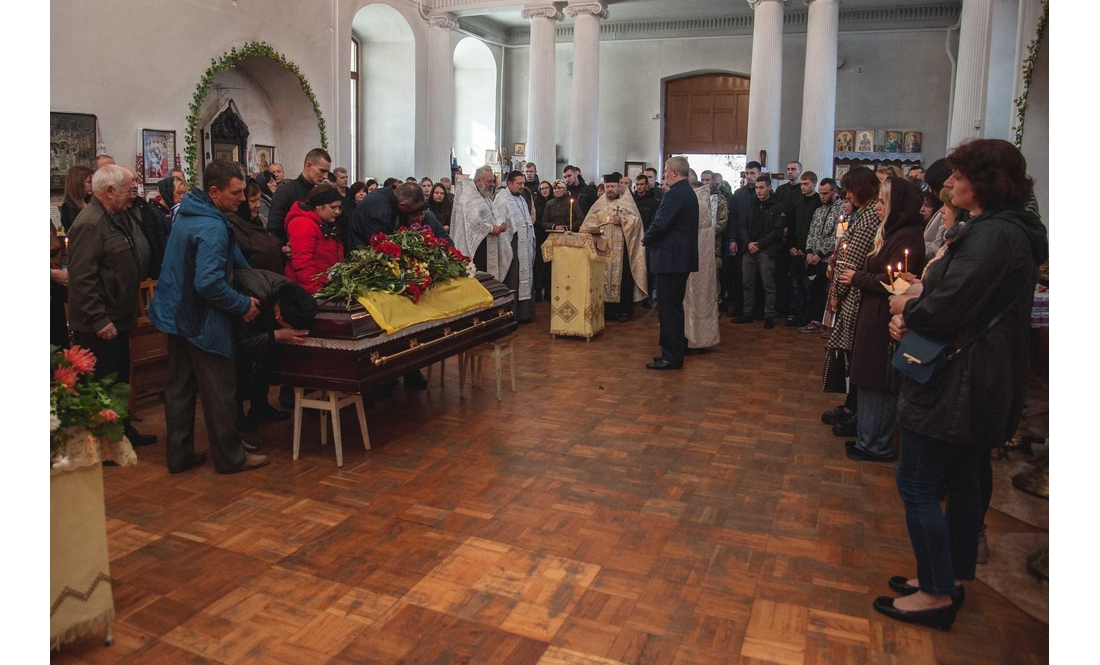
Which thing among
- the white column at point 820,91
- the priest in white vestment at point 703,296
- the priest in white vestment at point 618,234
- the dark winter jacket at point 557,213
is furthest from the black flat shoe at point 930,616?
the white column at point 820,91

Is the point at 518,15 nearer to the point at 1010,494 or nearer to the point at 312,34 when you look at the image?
the point at 312,34

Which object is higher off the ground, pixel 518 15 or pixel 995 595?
pixel 518 15

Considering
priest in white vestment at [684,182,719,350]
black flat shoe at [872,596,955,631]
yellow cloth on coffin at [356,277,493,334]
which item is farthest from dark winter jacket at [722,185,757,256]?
black flat shoe at [872,596,955,631]

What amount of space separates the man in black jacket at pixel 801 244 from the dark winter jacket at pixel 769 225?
0.13 metres

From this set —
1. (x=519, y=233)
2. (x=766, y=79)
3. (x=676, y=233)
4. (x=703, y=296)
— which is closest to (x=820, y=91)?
(x=766, y=79)

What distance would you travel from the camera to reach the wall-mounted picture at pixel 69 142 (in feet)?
30.9

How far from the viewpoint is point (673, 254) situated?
758 centimetres

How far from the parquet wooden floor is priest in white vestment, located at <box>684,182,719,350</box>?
2.30 m

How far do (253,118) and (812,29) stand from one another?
9.32 metres

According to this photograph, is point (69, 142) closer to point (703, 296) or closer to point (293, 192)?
point (293, 192)

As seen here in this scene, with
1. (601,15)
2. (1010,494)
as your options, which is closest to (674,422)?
(1010,494)

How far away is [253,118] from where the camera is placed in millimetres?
13547

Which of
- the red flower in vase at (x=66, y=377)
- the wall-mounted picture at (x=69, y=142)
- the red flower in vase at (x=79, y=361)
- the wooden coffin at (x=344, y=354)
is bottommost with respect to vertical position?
the wooden coffin at (x=344, y=354)

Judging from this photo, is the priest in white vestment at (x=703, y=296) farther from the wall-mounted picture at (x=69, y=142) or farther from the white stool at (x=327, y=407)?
the wall-mounted picture at (x=69, y=142)
